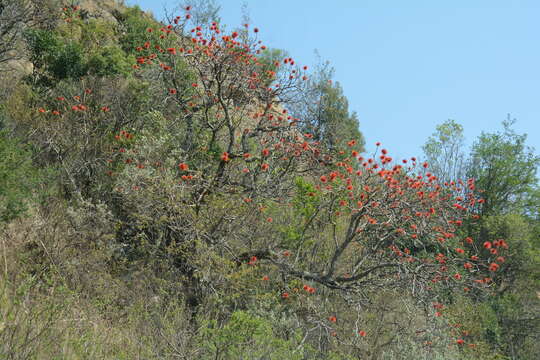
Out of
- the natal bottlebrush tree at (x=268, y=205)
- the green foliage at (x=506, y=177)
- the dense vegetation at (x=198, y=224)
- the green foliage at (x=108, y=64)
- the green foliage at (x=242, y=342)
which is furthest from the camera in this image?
the green foliage at (x=506, y=177)

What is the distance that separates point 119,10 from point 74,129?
12.9 m

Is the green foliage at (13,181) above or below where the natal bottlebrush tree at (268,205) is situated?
below

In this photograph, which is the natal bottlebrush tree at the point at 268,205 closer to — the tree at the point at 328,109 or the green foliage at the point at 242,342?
the green foliage at the point at 242,342

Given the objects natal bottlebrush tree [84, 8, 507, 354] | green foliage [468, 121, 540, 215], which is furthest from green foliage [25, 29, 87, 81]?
green foliage [468, 121, 540, 215]

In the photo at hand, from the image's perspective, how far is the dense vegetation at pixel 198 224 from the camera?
6.31 m

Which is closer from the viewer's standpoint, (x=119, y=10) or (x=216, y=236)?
(x=216, y=236)

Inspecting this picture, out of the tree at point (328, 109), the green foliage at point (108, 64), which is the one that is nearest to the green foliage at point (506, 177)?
the tree at point (328, 109)

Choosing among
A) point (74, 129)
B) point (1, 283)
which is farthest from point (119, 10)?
point (1, 283)

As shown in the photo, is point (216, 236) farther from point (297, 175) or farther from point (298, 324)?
point (297, 175)

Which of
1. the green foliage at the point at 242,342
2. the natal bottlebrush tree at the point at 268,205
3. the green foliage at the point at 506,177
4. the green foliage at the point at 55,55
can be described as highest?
the green foliage at the point at 506,177

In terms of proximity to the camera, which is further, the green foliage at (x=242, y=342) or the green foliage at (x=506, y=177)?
the green foliage at (x=506, y=177)

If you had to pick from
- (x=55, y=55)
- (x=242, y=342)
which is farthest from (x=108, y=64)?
(x=242, y=342)

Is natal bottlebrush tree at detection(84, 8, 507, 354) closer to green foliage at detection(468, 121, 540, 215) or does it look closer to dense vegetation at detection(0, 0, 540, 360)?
dense vegetation at detection(0, 0, 540, 360)

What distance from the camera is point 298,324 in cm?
766
